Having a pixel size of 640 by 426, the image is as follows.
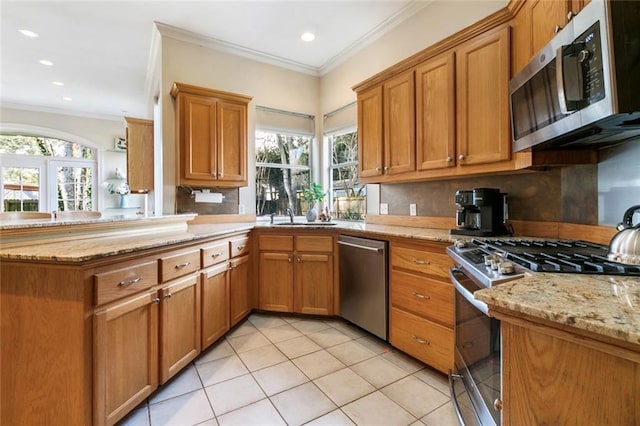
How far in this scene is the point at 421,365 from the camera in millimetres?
2102

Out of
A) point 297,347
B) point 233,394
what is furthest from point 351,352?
point 233,394

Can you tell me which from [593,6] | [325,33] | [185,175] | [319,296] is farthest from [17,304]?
[325,33]

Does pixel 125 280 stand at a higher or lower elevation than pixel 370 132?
lower

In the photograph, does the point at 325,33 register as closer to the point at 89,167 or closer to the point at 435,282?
the point at 435,282

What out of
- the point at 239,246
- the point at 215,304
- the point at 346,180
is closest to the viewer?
the point at 215,304

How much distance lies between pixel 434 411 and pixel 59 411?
1.83 m

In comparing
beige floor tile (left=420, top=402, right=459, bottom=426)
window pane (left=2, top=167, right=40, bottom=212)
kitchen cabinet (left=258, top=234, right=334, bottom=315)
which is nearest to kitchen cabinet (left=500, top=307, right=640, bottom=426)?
beige floor tile (left=420, top=402, right=459, bottom=426)

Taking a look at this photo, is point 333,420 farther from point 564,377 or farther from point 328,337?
point 564,377

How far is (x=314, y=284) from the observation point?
2.88 metres

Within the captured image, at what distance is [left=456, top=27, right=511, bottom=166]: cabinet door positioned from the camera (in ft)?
6.21

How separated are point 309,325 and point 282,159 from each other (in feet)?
7.25

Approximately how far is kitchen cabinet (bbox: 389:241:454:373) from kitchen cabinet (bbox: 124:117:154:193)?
3463 millimetres

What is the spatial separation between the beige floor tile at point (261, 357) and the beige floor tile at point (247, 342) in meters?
0.06

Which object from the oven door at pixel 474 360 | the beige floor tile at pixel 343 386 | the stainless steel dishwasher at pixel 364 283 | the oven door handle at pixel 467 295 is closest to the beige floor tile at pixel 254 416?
the beige floor tile at pixel 343 386
